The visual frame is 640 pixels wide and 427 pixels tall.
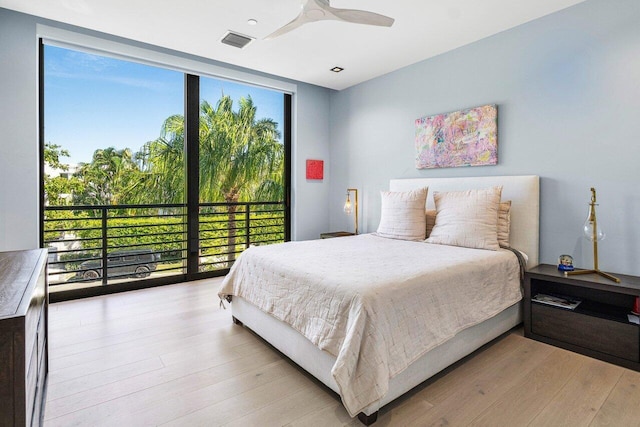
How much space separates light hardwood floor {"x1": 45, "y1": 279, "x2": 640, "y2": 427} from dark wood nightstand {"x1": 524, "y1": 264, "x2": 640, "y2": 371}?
78mm

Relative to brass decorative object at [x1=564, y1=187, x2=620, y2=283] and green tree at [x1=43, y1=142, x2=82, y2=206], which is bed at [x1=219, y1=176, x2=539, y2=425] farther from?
green tree at [x1=43, y1=142, x2=82, y2=206]

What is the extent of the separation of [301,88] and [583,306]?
399cm

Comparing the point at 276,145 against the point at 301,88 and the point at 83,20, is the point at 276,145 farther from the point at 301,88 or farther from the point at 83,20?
the point at 83,20

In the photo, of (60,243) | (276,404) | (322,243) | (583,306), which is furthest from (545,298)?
(60,243)

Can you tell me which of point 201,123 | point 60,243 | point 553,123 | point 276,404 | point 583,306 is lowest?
point 276,404

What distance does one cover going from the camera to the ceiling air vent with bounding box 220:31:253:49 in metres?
3.26

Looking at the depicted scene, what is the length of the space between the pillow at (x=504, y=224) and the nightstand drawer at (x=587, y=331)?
0.56 m

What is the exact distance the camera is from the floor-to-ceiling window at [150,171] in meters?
3.40

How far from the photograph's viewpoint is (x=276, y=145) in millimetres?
4789

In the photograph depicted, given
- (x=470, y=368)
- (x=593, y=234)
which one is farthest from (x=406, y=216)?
(x=470, y=368)

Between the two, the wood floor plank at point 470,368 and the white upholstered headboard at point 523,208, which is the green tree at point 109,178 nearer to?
the wood floor plank at point 470,368

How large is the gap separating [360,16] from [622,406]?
2751mm

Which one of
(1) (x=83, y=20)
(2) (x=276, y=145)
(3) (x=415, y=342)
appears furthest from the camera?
(2) (x=276, y=145)

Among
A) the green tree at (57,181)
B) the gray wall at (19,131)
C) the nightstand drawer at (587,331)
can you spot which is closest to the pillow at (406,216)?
the nightstand drawer at (587,331)
